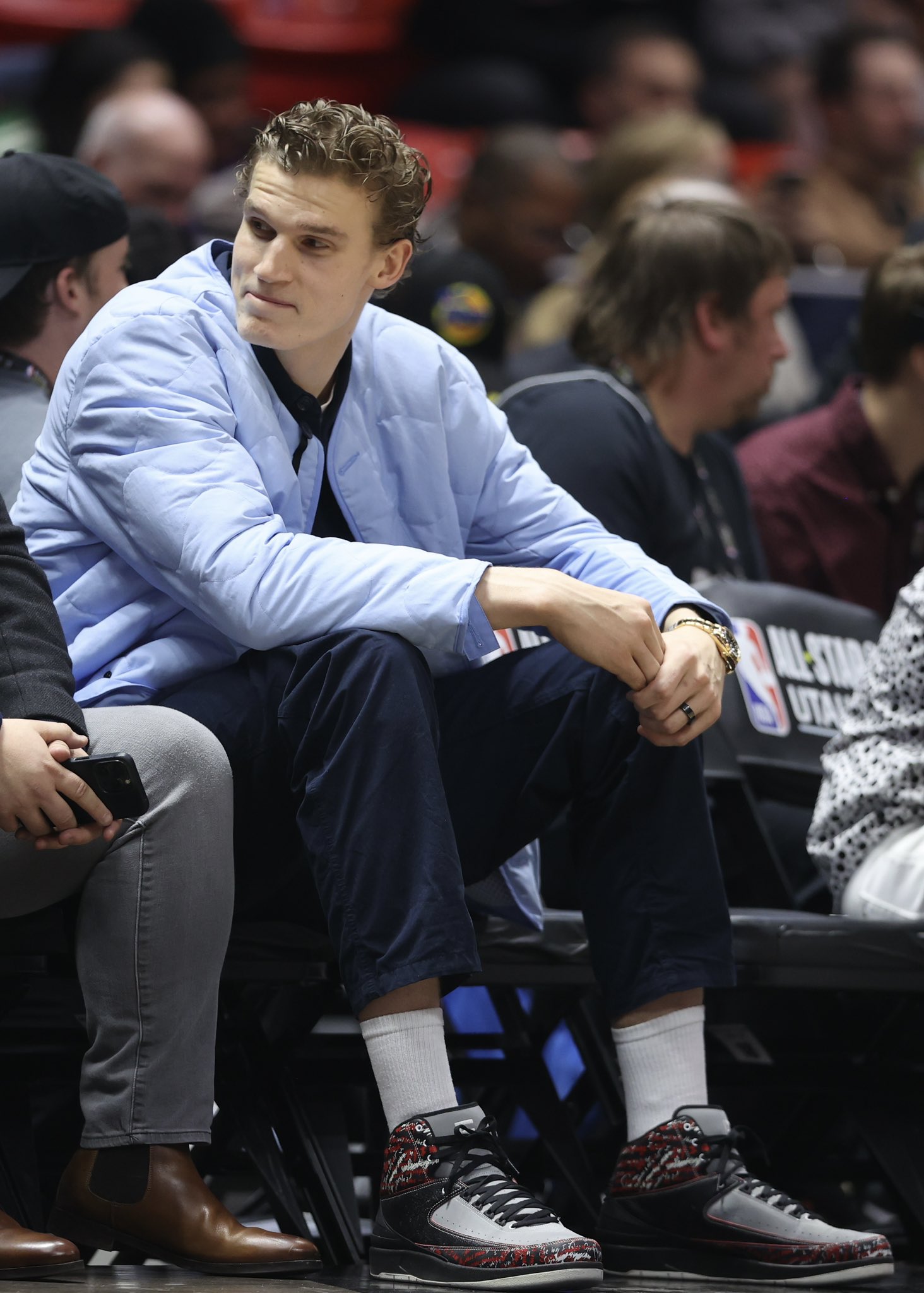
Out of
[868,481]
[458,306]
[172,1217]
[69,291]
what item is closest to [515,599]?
[172,1217]

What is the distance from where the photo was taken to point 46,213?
238 centimetres

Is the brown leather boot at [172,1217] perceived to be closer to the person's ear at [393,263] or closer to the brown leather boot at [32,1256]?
the brown leather boot at [32,1256]

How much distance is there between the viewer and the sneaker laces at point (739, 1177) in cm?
192

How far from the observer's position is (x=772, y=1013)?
2.97m

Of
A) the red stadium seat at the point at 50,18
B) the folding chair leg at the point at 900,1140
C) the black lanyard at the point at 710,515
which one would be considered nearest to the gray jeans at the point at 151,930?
the folding chair leg at the point at 900,1140

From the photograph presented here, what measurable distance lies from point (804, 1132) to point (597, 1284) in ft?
3.00

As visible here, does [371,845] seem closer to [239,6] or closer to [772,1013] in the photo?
[772,1013]

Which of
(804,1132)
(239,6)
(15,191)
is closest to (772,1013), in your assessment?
(804,1132)

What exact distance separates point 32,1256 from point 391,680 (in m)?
0.67

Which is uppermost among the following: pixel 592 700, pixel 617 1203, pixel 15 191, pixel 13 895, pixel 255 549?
pixel 15 191

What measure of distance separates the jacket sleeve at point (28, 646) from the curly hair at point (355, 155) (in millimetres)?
535

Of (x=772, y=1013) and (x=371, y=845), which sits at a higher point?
(x=371, y=845)

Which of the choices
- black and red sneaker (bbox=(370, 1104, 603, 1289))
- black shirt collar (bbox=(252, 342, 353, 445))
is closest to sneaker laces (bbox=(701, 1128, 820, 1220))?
black and red sneaker (bbox=(370, 1104, 603, 1289))

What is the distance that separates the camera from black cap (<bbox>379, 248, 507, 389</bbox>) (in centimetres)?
431
